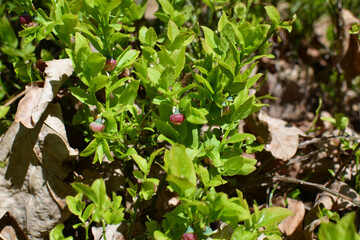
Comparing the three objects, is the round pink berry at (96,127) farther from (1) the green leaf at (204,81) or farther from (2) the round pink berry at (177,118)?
(1) the green leaf at (204,81)

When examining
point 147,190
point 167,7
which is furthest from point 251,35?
point 147,190

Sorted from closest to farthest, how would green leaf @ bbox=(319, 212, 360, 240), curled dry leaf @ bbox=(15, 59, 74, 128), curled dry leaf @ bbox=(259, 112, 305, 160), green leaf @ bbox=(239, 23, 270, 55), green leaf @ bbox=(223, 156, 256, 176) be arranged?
1. green leaf @ bbox=(319, 212, 360, 240)
2. green leaf @ bbox=(223, 156, 256, 176)
3. green leaf @ bbox=(239, 23, 270, 55)
4. curled dry leaf @ bbox=(15, 59, 74, 128)
5. curled dry leaf @ bbox=(259, 112, 305, 160)

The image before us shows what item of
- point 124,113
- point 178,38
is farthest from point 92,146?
point 178,38

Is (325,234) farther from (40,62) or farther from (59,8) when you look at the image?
(40,62)

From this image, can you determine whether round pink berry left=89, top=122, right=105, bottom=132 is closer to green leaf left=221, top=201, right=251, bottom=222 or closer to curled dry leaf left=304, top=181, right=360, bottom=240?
green leaf left=221, top=201, right=251, bottom=222

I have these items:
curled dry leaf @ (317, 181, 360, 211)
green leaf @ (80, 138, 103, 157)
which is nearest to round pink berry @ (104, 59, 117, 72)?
green leaf @ (80, 138, 103, 157)

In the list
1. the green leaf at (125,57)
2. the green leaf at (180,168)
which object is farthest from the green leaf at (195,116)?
the green leaf at (125,57)

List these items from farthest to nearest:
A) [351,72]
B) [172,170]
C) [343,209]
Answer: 1. [351,72]
2. [343,209]
3. [172,170]
